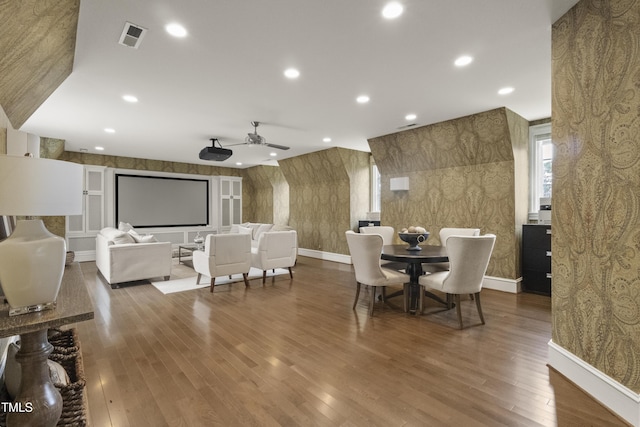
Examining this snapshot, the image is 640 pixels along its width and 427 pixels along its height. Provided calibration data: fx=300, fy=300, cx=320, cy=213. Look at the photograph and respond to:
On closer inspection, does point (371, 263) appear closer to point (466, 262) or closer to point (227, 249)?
point (466, 262)

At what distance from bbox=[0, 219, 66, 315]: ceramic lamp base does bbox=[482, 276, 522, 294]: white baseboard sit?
5.11m

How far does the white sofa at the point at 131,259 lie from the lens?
4730 mm

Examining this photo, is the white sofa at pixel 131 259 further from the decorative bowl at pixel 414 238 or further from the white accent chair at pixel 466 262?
the white accent chair at pixel 466 262

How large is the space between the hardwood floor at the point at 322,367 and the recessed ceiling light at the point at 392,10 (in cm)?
261

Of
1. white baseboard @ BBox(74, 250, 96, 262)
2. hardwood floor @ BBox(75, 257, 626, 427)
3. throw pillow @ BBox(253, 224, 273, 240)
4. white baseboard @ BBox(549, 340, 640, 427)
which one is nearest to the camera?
white baseboard @ BBox(549, 340, 640, 427)

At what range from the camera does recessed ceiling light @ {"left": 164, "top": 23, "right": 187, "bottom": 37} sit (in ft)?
7.45

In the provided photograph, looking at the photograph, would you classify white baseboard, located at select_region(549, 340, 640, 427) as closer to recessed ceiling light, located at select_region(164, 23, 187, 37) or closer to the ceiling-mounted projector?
recessed ceiling light, located at select_region(164, 23, 187, 37)

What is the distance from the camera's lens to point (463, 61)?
2869mm

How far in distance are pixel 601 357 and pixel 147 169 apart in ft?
31.0

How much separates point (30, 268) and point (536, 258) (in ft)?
17.6

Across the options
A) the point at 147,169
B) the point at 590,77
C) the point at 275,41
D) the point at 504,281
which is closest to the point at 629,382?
the point at 590,77

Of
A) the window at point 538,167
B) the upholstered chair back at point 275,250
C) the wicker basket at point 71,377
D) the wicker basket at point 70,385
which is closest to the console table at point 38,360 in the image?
the wicker basket at point 70,385

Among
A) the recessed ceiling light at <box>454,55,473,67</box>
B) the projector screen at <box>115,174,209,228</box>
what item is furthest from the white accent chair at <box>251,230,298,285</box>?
the projector screen at <box>115,174,209,228</box>

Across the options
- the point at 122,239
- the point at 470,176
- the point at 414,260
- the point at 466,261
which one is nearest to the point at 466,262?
the point at 466,261
